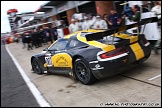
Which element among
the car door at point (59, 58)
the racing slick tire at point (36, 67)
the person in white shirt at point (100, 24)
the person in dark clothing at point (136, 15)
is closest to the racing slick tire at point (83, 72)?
the car door at point (59, 58)

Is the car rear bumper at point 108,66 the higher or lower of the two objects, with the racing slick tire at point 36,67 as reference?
higher

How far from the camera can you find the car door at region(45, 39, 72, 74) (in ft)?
19.3

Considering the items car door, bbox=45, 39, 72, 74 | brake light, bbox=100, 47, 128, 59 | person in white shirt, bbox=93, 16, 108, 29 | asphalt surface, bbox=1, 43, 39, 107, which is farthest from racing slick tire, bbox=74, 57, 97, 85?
person in white shirt, bbox=93, 16, 108, 29

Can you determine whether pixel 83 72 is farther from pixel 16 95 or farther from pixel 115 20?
pixel 115 20

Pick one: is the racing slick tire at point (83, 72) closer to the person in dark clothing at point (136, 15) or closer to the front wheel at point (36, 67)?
the front wheel at point (36, 67)

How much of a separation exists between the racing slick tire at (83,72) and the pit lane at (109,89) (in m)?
0.13

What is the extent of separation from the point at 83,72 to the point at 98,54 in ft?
2.22

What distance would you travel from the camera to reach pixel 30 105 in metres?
4.60

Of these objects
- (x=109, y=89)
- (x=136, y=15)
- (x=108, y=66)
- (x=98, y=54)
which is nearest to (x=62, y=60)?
(x=98, y=54)

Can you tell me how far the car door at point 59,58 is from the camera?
5.89m

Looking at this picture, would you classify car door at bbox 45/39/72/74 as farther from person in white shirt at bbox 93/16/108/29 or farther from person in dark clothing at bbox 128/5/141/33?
person in white shirt at bbox 93/16/108/29

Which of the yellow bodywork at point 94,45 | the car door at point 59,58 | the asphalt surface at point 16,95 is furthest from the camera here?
the car door at point 59,58

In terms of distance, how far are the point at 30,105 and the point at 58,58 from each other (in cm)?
184

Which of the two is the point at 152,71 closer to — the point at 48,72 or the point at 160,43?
the point at 160,43
